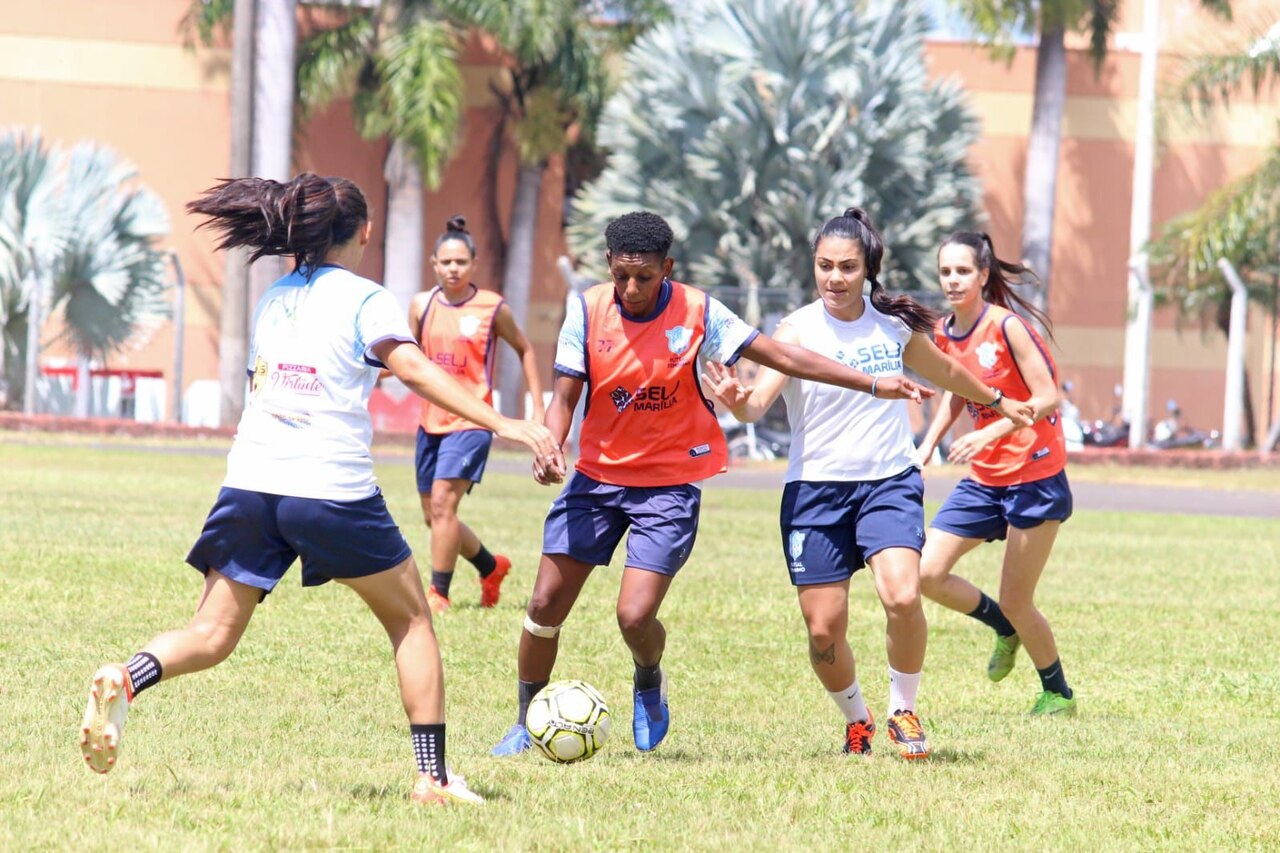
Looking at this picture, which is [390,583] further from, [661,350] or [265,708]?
[265,708]

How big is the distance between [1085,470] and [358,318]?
25485mm

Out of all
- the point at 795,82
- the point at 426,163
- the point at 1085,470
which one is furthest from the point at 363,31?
the point at 1085,470

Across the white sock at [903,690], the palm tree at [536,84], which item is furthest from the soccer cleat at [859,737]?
the palm tree at [536,84]

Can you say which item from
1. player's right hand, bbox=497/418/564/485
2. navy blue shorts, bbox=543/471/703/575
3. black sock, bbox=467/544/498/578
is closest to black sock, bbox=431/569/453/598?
black sock, bbox=467/544/498/578

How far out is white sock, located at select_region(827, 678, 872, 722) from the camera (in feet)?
23.0

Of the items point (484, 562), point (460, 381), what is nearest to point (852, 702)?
point (484, 562)

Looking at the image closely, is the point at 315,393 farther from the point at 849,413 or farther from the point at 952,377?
the point at 952,377

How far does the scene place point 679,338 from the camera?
6.72 m

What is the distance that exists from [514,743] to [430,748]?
133 centimetres

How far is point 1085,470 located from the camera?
2956 cm

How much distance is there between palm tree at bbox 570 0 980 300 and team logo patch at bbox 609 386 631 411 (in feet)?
93.4

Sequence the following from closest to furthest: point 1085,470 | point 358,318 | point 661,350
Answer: point 358,318 → point 661,350 → point 1085,470

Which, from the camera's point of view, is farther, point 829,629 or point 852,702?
point 852,702

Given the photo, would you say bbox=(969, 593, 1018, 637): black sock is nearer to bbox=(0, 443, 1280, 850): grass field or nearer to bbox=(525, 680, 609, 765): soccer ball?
bbox=(0, 443, 1280, 850): grass field
